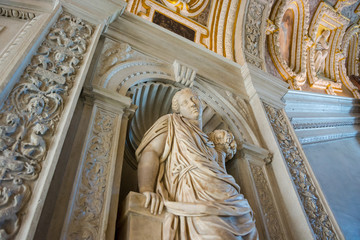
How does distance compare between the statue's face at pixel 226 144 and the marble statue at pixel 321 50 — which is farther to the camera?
the marble statue at pixel 321 50

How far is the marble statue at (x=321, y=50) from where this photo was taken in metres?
6.82

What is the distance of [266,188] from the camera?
2.76 meters

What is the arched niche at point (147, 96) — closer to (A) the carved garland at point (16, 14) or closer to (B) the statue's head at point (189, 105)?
(B) the statue's head at point (189, 105)

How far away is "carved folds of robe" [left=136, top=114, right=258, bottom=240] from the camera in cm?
162

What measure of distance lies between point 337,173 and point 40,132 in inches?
187

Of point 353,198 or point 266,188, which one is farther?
point 353,198

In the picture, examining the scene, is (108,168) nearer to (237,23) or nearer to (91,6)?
(91,6)

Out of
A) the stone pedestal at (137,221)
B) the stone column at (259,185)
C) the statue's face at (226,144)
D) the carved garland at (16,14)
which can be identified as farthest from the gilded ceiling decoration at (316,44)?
the stone pedestal at (137,221)

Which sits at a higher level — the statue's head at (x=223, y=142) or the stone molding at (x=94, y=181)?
the statue's head at (x=223, y=142)

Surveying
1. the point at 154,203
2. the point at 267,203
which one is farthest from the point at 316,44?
the point at 154,203

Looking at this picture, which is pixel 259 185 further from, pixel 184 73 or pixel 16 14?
pixel 16 14

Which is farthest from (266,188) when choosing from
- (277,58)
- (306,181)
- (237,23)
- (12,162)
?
(277,58)

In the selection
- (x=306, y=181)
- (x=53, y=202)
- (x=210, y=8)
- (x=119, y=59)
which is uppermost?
(x=210, y=8)

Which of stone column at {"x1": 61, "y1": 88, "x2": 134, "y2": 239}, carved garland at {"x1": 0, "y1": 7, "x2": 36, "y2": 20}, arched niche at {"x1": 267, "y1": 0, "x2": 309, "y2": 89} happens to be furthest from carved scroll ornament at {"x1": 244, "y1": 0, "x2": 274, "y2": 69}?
carved garland at {"x1": 0, "y1": 7, "x2": 36, "y2": 20}
